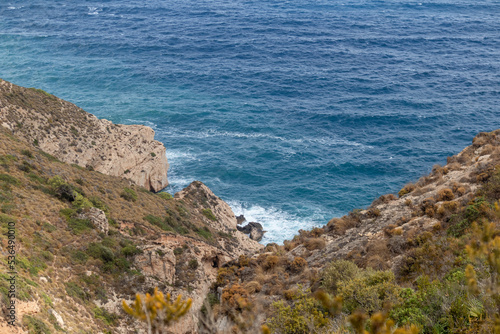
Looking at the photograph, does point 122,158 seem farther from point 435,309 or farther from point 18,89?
point 435,309

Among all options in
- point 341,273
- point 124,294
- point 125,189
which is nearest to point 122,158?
point 125,189

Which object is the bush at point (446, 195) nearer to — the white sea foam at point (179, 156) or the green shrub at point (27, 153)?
the green shrub at point (27, 153)

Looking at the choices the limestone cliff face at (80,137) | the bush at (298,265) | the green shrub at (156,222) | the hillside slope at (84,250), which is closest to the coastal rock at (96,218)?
the hillside slope at (84,250)

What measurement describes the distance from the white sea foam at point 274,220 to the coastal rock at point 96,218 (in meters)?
33.1

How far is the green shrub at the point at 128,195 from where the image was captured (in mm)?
41753

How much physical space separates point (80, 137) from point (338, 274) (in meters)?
41.9

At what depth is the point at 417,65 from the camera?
A: 354ft

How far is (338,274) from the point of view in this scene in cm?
2266

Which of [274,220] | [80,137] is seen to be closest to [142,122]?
[80,137]

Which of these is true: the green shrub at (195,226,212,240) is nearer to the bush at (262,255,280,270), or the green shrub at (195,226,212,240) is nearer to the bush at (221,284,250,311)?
the bush at (262,255,280,270)

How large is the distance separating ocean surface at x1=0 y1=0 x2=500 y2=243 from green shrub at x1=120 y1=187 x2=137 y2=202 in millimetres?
24589

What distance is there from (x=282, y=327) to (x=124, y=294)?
40.0 feet

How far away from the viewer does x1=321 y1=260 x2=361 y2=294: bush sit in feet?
73.2

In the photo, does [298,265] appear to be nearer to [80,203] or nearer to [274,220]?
[80,203]
